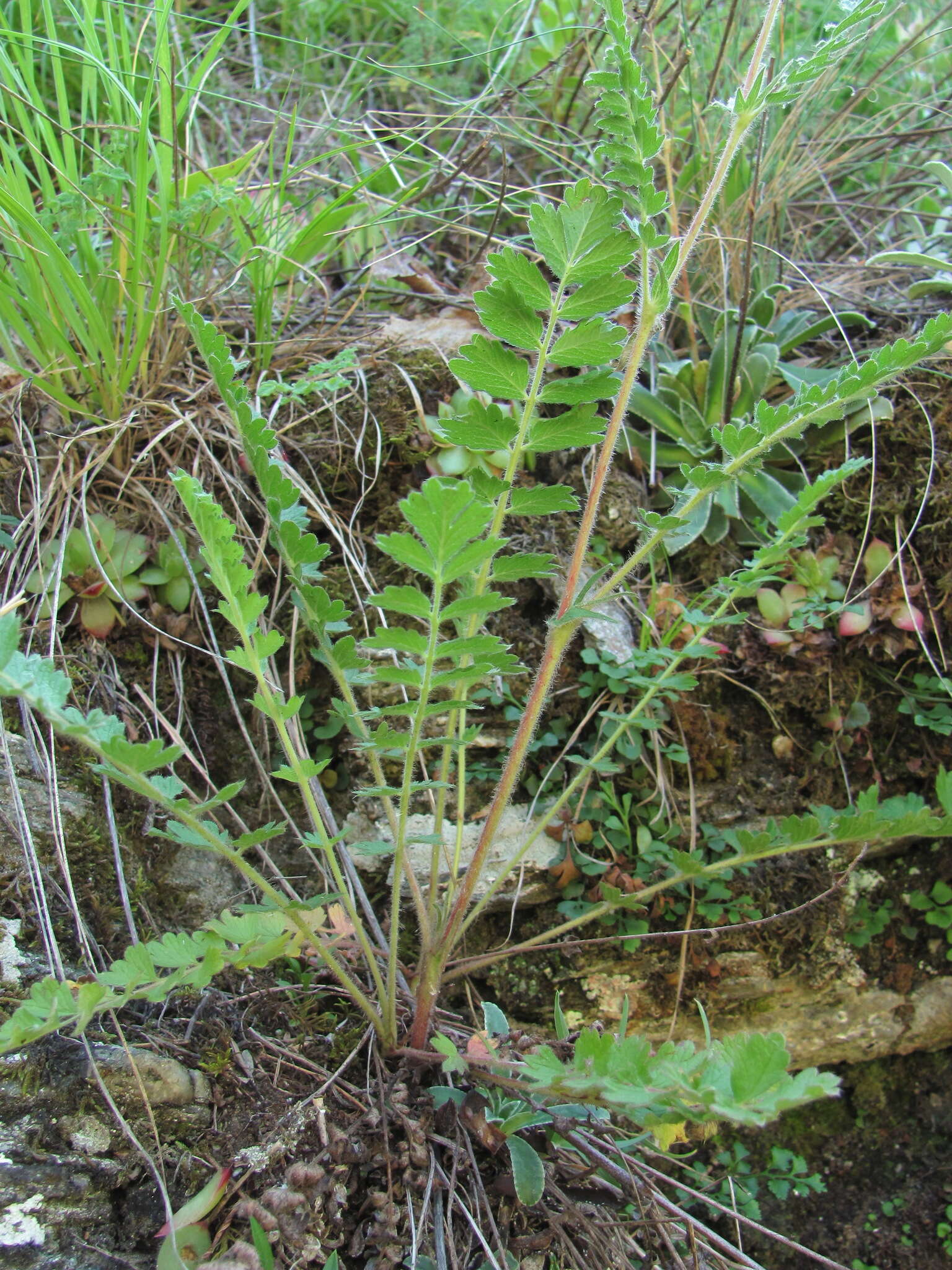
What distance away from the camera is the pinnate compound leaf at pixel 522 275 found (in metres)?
1.21

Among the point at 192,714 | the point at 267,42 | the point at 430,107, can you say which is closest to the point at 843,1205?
the point at 192,714

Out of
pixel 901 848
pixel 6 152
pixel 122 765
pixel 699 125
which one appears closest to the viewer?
pixel 122 765

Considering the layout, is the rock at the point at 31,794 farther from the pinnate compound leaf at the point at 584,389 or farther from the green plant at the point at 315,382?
the pinnate compound leaf at the point at 584,389

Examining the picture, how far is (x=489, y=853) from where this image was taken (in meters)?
1.81

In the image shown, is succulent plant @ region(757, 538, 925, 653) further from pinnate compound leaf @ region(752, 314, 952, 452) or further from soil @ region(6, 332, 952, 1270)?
pinnate compound leaf @ region(752, 314, 952, 452)

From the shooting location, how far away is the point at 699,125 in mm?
2199

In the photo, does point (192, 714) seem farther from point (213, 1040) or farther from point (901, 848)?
point (901, 848)

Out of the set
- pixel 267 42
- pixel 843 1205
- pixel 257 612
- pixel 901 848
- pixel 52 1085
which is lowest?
pixel 843 1205

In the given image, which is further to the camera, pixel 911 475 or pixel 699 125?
pixel 699 125

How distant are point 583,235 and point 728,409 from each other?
1.04 m

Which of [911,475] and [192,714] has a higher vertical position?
[911,475]

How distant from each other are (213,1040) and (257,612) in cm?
74

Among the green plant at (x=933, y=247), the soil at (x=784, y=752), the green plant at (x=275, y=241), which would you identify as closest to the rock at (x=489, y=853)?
the soil at (x=784, y=752)

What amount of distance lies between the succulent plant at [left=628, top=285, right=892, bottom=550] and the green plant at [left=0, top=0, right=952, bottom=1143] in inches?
20.3
